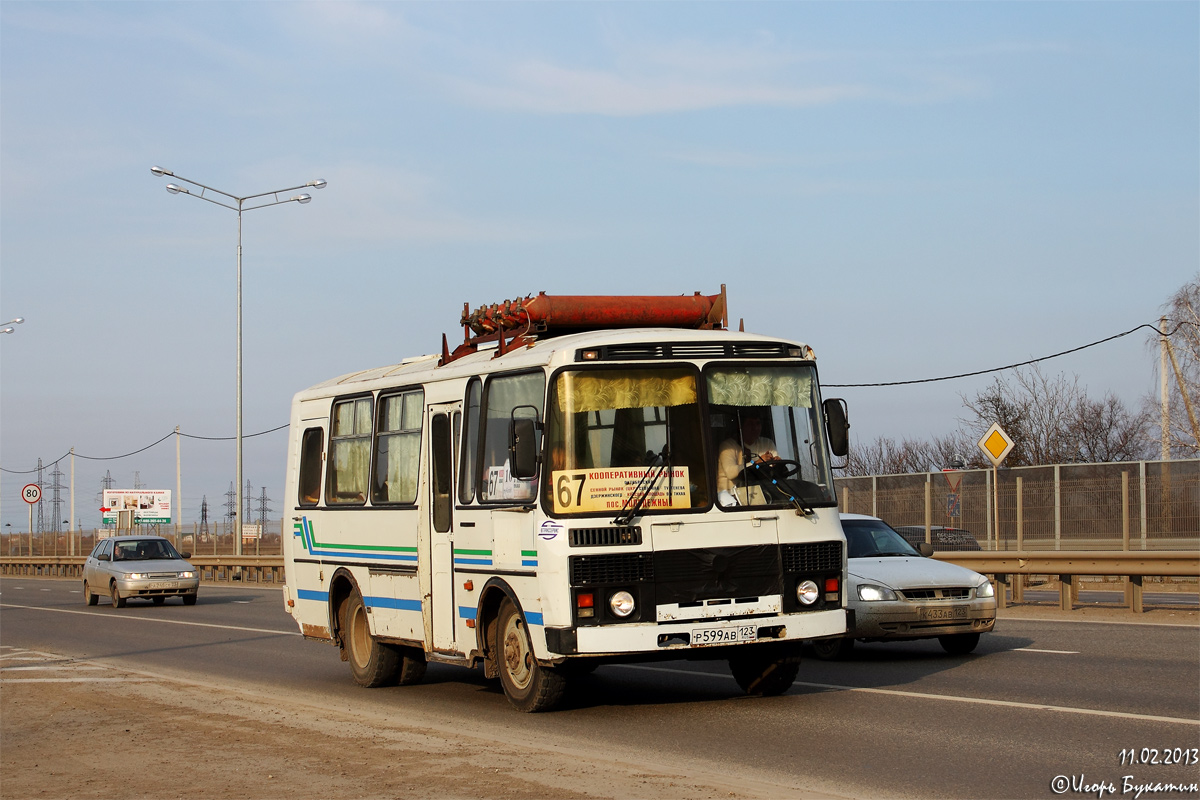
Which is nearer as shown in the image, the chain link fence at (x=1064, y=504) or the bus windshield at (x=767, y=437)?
the bus windshield at (x=767, y=437)

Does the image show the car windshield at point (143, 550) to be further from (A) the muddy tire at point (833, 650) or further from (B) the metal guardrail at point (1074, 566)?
(A) the muddy tire at point (833, 650)

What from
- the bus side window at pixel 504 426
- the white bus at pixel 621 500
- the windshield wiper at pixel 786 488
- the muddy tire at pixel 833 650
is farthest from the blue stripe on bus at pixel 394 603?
the muddy tire at pixel 833 650

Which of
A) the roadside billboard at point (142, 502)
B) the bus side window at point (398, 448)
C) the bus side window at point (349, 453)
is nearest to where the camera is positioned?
the bus side window at point (398, 448)

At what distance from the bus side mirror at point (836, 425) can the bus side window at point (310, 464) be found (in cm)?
610

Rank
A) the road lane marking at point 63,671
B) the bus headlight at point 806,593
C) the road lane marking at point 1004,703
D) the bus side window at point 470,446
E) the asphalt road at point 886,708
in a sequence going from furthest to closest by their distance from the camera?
the road lane marking at point 63,671
the bus side window at point 470,446
the bus headlight at point 806,593
the road lane marking at point 1004,703
the asphalt road at point 886,708

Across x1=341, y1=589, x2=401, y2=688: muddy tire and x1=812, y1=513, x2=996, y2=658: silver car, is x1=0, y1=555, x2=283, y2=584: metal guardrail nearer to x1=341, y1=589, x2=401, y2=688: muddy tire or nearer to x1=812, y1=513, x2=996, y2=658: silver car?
x1=341, y1=589, x2=401, y2=688: muddy tire

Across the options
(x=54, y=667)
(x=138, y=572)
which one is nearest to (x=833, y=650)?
(x=54, y=667)

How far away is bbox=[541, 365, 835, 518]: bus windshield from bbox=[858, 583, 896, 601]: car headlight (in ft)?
10.1

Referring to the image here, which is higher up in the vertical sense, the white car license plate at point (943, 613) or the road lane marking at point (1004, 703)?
the white car license plate at point (943, 613)

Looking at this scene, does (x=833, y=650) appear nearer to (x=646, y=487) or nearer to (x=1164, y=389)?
(x=646, y=487)

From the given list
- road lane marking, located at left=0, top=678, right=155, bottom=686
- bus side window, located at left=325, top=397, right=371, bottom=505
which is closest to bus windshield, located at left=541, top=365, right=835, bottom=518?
bus side window, located at left=325, top=397, right=371, bottom=505

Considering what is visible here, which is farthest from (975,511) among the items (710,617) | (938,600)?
(710,617)

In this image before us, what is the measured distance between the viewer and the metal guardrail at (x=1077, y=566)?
18.1 metres

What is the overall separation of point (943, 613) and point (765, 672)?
2.97m
